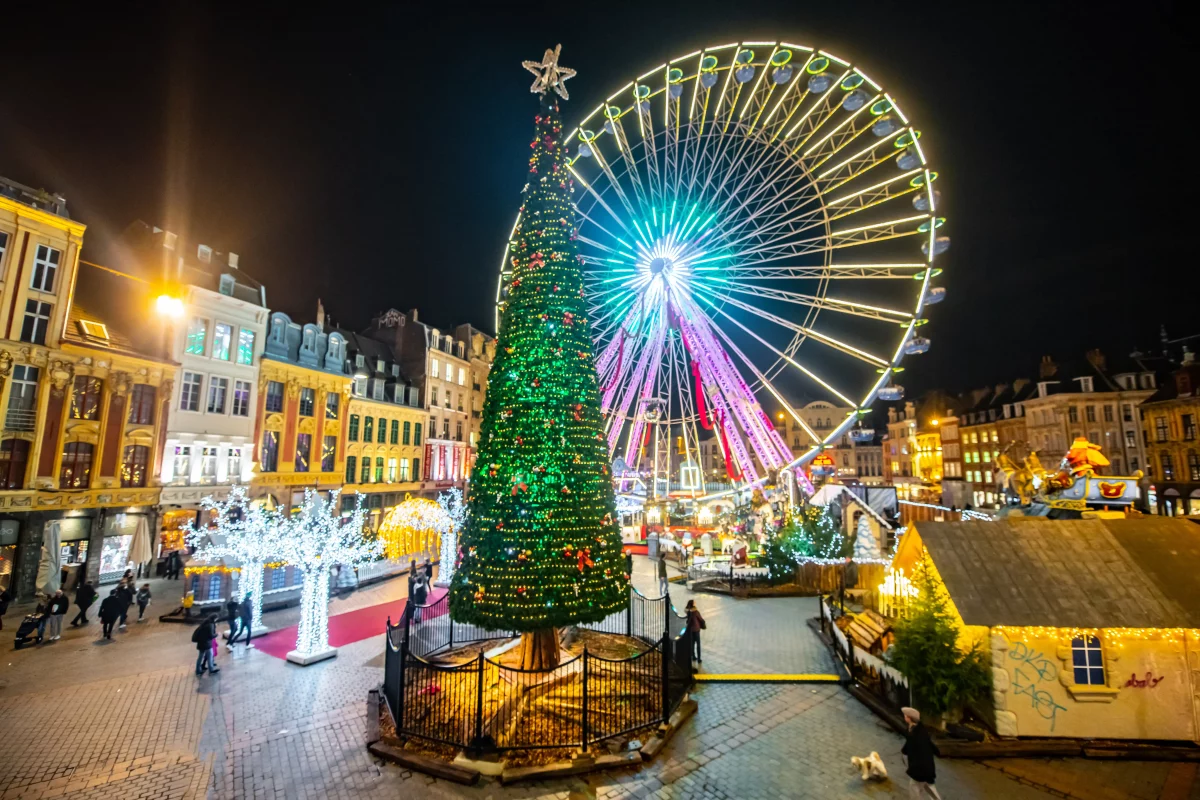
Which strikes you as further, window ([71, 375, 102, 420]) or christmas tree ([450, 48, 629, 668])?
window ([71, 375, 102, 420])

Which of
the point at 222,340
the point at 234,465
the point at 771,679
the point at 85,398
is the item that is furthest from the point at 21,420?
the point at 771,679

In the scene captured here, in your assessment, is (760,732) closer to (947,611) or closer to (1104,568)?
(947,611)

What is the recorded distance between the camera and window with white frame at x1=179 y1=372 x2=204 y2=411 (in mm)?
24703

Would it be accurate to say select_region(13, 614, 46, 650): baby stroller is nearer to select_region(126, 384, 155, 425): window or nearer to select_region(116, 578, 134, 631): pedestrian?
select_region(116, 578, 134, 631): pedestrian

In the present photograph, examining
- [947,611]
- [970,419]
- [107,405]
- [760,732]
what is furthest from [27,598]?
[970,419]

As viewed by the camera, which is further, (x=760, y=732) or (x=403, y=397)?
(x=403, y=397)

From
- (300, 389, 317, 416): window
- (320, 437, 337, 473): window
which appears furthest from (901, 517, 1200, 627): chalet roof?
(300, 389, 317, 416): window

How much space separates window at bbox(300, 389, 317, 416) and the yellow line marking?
88.2ft

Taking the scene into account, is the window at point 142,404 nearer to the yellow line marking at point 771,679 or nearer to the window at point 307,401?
the window at point 307,401

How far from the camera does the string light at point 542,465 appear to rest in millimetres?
9930

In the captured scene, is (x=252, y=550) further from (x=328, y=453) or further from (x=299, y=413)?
(x=328, y=453)

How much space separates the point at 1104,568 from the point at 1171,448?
39.3 metres

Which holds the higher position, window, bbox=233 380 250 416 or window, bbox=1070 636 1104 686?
window, bbox=233 380 250 416

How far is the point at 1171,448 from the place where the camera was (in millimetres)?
36188
